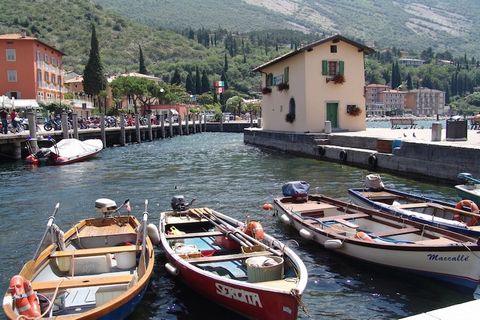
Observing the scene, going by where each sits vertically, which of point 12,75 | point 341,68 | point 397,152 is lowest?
point 397,152

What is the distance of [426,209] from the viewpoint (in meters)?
13.8

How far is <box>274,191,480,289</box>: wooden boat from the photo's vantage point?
943cm

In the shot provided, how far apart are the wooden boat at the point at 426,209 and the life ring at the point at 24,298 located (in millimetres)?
8487

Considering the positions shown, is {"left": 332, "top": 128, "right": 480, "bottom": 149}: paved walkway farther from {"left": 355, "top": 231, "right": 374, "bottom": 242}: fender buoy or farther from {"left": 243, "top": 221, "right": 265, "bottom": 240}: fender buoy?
{"left": 243, "top": 221, "right": 265, "bottom": 240}: fender buoy

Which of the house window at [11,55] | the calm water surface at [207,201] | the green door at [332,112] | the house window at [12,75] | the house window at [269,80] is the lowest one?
the calm water surface at [207,201]

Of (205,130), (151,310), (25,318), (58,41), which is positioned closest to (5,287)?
(151,310)

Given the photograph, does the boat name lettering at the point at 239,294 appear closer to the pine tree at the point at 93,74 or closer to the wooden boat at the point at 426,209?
the wooden boat at the point at 426,209

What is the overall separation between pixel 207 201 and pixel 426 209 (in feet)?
25.8

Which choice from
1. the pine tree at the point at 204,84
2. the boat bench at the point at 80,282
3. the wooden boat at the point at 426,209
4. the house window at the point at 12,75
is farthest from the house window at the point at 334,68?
the pine tree at the point at 204,84

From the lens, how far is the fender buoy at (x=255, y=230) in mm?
10509

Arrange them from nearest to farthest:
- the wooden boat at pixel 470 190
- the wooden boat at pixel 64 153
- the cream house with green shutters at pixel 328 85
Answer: the wooden boat at pixel 470 190, the wooden boat at pixel 64 153, the cream house with green shutters at pixel 328 85

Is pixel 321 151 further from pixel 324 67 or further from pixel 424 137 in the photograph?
pixel 324 67

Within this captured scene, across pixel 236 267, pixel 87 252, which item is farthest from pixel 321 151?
pixel 87 252

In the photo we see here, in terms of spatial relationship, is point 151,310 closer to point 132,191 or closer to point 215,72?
point 132,191
